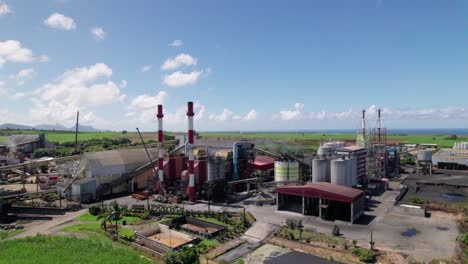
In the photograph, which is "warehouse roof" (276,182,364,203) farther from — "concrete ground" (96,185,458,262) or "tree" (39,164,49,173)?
"tree" (39,164,49,173)

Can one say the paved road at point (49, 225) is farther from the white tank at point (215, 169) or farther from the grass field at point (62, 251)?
the white tank at point (215, 169)

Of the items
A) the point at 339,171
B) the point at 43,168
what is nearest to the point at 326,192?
the point at 339,171

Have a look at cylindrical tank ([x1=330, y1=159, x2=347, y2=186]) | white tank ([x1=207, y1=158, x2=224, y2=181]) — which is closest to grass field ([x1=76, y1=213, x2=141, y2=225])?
white tank ([x1=207, y1=158, x2=224, y2=181])

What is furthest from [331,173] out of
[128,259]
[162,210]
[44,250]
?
[44,250]

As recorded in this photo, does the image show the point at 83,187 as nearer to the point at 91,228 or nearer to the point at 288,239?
the point at 91,228

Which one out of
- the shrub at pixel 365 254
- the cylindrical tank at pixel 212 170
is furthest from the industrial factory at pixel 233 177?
the shrub at pixel 365 254

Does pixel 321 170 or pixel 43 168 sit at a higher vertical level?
pixel 321 170

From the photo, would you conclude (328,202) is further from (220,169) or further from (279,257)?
(220,169)
